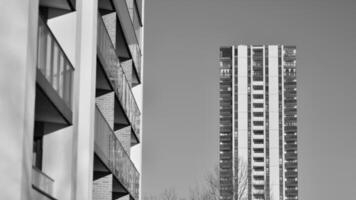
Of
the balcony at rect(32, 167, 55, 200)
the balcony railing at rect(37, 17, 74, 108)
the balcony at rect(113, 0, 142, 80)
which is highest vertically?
the balcony at rect(113, 0, 142, 80)

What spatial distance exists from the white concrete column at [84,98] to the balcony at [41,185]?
3.76 feet

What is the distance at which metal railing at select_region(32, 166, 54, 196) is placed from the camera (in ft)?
65.9

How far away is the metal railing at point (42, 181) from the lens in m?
20.1

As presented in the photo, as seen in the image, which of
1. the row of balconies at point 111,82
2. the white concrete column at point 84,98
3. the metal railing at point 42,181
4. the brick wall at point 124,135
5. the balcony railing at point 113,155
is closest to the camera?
the metal railing at point 42,181

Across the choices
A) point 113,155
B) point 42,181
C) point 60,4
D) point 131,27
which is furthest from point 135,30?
point 42,181

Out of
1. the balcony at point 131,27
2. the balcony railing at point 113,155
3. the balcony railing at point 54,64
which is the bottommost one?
the balcony railing at point 113,155

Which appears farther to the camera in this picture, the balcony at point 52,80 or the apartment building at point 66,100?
the balcony at point 52,80

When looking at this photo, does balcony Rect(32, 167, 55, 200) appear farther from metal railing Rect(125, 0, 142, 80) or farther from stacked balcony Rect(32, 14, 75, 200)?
metal railing Rect(125, 0, 142, 80)

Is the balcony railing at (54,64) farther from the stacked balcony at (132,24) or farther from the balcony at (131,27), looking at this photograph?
the balcony at (131,27)

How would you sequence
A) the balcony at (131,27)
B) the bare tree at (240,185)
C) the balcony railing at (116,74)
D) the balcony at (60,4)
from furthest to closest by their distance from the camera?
the bare tree at (240,185) < the balcony at (131,27) < the balcony railing at (116,74) < the balcony at (60,4)

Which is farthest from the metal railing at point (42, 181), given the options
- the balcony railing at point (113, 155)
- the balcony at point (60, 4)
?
the balcony railing at point (113, 155)

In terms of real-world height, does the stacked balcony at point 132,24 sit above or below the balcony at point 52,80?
above

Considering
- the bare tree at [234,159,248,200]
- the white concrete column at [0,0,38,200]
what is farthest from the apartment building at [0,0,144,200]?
the bare tree at [234,159,248,200]

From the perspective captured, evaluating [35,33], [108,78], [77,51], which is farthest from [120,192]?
[35,33]
